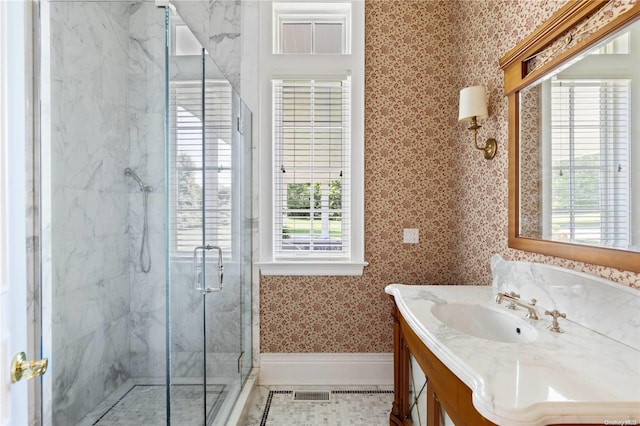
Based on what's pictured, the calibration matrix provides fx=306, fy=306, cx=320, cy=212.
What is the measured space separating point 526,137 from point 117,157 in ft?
7.43

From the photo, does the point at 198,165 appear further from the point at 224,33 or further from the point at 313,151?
the point at 224,33

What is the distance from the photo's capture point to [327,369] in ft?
7.47

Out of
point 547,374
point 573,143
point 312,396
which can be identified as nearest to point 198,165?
point 547,374

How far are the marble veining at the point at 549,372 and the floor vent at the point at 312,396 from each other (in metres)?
1.24

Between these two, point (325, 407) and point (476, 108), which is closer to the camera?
point (476, 108)

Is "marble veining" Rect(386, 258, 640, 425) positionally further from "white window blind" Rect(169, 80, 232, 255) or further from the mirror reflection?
"white window blind" Rect(169, 80, 232, 255)

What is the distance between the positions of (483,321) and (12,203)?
1.80 meters

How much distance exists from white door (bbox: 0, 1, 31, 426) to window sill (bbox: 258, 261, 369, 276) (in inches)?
58.2

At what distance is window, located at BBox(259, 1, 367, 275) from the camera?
2.25m

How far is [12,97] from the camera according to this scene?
2.76 feet

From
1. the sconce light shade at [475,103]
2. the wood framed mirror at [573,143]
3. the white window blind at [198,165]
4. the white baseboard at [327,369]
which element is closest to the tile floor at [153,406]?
the white baseboard at [327,369]

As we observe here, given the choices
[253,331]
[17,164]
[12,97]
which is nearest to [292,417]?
[253,331]

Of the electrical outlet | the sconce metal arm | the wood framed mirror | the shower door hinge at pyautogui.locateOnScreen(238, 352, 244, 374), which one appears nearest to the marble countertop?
the wood framed mirror

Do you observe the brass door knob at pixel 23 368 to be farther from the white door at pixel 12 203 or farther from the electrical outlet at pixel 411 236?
the electrical outlet at pixel 411 236
